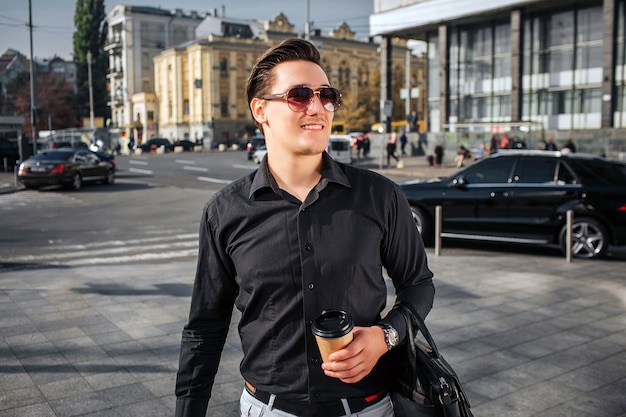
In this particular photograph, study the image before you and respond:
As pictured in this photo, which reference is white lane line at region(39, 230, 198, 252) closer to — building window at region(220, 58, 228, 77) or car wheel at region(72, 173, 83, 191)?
car wheel at region(72, 173, 83, 191)

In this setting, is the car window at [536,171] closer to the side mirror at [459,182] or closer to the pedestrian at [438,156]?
the side mirror at [459,182]

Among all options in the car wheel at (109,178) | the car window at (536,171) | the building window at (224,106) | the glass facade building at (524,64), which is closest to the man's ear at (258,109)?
the car window at (536,171)

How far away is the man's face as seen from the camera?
228cm

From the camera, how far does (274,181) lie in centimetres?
234

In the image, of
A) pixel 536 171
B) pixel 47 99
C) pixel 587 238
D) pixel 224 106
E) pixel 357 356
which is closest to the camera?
pixel 357 356

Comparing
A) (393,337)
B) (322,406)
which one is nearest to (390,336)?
(393,337)

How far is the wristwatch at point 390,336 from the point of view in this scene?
2104 mm

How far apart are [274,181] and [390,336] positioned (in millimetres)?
660

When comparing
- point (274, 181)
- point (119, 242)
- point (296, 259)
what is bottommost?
point (119, 242)

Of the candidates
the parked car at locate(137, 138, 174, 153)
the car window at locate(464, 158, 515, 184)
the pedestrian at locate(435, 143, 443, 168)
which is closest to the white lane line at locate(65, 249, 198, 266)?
the car window at locate(464, 158, 515, 184)

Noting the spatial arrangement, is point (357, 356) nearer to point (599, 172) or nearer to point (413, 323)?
point (413, 323)

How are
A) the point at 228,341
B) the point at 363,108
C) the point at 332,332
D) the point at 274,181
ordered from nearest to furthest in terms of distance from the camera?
1. the point at 332,332
2. the point at 274,181
3. the point at 228,341
4. the point at 363,108

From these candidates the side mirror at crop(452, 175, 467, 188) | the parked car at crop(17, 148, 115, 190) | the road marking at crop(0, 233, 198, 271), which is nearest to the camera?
the road marking at crop(0, 233, 198, 271)

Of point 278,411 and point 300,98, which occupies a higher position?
point 300,98
